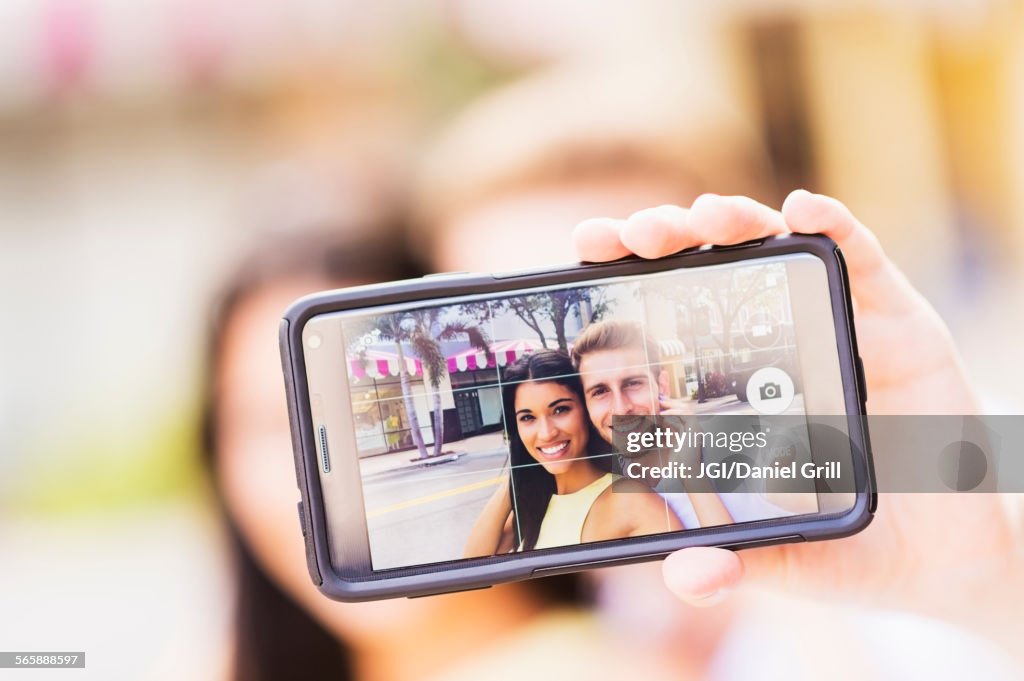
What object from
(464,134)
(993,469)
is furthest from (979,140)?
(464,134)

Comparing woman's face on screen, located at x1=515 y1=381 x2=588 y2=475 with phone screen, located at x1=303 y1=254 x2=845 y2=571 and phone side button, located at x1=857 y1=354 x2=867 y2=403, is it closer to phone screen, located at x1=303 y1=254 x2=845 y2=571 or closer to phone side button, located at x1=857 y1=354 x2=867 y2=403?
phone screen, located at x1=303 y1=254 x2=845 y2=571

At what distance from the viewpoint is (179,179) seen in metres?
0.63

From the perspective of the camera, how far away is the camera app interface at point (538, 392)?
42cm

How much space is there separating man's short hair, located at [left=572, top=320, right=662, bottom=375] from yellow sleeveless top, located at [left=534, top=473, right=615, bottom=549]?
0.25ft

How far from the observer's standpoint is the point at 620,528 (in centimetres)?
43

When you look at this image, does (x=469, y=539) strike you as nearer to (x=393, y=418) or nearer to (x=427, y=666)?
(x=393, y=418)

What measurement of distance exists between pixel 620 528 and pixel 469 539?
0.31ft

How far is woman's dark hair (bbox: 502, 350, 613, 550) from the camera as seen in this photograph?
419mm

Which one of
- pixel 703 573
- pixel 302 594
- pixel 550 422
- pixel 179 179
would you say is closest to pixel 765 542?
pixel 703 573

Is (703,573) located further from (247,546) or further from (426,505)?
(247,546)

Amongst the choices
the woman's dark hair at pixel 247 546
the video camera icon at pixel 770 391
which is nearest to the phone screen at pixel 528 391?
the video camera icon at pixel 770 391

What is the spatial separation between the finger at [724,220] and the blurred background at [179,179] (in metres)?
0.24

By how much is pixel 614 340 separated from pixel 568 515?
0.37ft

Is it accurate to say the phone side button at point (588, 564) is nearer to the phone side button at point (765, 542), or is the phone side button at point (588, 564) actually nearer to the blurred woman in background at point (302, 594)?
the phone side button at point (765, 542)
